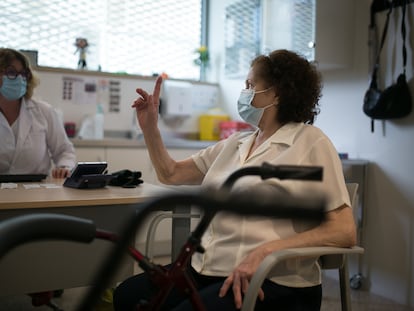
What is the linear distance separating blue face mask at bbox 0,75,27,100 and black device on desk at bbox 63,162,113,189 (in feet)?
2.14

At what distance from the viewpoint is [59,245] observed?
1.71 m

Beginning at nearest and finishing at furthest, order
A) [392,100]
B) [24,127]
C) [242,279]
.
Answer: [242,279] < [24,127] < [392,100]

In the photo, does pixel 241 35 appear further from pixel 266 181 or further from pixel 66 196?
pixel 266 181

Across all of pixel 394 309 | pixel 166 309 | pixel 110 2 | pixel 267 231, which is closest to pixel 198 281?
pixel 166 309

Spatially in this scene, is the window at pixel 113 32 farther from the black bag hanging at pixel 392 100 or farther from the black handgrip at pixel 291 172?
the black handgrip at pixel 291 172

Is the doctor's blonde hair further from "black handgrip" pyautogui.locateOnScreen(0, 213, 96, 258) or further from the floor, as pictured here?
"black handgrip" pyautogui.locateOnScreen(0, 213, 96, 258)

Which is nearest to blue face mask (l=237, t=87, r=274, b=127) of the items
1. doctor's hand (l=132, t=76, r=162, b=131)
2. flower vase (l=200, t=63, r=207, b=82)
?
doctor's hand (l=132, t=76, r=162, b=131)

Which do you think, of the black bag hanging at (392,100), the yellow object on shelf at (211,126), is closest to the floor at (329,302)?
the black bag hanging at (392,100)

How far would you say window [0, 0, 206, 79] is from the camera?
3.42 metres

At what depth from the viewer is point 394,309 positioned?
95.3 inches

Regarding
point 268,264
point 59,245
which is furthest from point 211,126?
point 268,264

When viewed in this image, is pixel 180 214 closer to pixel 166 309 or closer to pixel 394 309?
pixel 166 309

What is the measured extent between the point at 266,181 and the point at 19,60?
1560mm

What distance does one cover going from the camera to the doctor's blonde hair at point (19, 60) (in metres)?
2.14
